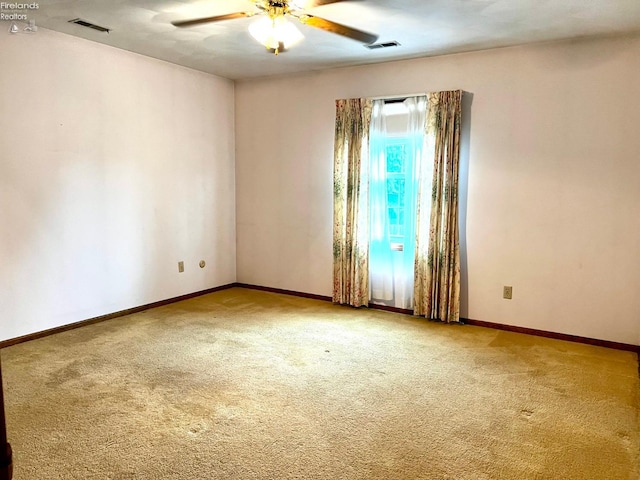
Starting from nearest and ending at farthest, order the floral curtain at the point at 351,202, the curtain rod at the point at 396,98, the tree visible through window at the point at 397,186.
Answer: the curtain rod at the point at 396,98 < the tree visible through window at the point at 397,186 < the floral curtain at the point at 351,202

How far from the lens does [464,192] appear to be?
435 cm

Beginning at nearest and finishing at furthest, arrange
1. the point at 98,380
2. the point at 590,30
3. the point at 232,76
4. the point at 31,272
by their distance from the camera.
Result: the point at 98,380 < the point at 590,30 < the point at 31,272 < the point at 232,76

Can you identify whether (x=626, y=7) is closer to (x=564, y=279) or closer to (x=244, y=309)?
(x=564, y=279)

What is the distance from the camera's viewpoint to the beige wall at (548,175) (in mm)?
3727

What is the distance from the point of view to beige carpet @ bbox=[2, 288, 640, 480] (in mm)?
2184

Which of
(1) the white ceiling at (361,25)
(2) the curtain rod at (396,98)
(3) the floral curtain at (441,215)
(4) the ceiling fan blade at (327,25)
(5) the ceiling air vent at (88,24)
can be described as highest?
(5) the ceiling air vent at (88,24)

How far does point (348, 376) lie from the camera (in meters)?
3.18

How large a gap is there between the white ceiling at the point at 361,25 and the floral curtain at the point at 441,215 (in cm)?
57

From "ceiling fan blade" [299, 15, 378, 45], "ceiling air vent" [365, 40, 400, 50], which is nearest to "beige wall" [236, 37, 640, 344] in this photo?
"ceiling air vent" [365, 40, 400, 50]

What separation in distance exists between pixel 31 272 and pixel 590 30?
15.7 ft

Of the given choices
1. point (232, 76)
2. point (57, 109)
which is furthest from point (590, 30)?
point (57, 109)

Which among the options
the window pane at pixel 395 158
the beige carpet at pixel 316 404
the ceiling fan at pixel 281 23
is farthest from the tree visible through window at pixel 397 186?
the ceiling fan at pixel 281 23

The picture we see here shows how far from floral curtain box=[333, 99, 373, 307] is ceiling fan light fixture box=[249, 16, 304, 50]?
1.87 m

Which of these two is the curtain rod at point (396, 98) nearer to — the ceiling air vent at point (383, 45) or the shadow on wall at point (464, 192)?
the shadow on wall at point (464, 192)
